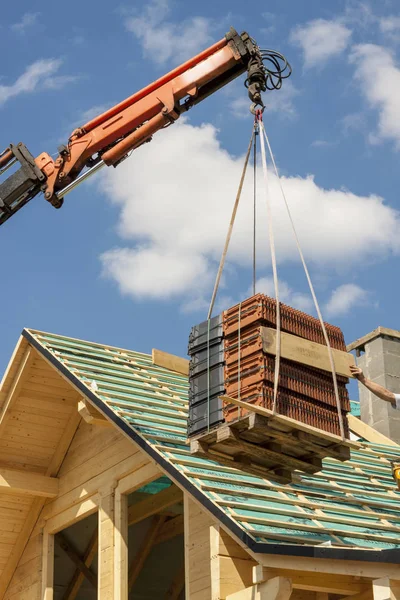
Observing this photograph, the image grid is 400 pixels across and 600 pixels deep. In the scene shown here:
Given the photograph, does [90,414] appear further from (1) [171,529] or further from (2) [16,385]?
(1) [171,529]

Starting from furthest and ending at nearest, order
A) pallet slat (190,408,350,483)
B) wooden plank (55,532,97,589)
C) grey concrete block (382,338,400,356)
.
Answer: grey concrete block (382,338,400,356) → wooden plank (55,532,97,589) → pallet slat (190,408,350,483)

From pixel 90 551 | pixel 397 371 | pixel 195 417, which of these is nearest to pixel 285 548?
pixel 195 417

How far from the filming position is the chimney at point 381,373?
21.0 meters

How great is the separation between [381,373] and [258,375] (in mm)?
Result: 11172

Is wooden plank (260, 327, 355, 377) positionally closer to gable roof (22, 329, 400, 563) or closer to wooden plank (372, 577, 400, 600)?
gable roof (22, 329, 400, 563)

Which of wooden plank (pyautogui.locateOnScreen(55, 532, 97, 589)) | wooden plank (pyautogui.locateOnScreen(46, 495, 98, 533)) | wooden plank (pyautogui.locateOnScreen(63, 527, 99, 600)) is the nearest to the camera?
wooden plank (pyautogui.locateOnScreen(46, 495, 98, 533))

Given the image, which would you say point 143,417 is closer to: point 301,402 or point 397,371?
point 301,402

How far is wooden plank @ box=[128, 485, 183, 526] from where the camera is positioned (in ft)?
49.1

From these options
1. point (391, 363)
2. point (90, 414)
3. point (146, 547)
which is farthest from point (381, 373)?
point (90, 414)

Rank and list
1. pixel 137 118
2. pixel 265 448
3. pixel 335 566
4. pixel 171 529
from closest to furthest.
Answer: pixel 335 566, pixel 265 448, pixel 137 118, pixel 171 529

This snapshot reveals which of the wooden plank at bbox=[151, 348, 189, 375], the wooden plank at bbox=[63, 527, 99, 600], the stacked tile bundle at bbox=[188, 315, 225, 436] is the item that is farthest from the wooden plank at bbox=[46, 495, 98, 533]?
the stacked tile bundle at bbox=[188, 315, 225, 436]

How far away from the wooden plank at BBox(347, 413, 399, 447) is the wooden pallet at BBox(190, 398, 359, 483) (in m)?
7.56

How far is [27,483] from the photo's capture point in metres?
15.1

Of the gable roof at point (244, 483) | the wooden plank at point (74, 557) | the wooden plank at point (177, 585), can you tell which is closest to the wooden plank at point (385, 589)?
the gable roof at point (244, 483)
